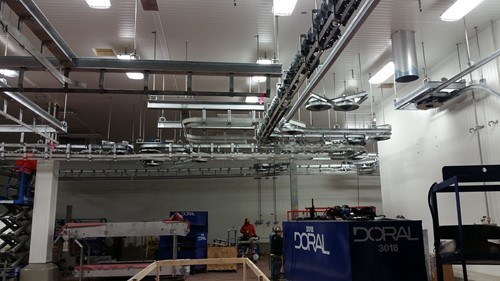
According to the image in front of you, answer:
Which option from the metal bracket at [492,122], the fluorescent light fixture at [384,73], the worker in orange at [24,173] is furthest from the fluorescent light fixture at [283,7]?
the worker in orange at [24,173]

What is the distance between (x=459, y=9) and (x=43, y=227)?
31.2 ft

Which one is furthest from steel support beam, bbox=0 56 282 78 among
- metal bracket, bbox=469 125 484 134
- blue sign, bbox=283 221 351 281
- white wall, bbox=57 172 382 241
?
white wall, bbox=57 172 382 241

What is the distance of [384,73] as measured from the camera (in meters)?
7.21

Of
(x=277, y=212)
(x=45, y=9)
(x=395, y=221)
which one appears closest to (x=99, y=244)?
(x=277, y=212)

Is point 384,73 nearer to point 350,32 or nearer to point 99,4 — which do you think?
point 350,32

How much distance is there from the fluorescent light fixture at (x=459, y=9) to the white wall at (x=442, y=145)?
614 mm

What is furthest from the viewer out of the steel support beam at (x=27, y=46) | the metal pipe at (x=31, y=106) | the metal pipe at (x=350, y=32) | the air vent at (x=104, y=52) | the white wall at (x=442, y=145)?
the air vent at (x=104, y=52)

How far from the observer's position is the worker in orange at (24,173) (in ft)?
30.1

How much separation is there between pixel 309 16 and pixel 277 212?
10.3 metres

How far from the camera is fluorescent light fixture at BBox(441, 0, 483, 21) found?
16.3ft

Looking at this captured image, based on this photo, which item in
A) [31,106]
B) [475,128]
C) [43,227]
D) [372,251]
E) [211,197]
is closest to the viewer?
[372,251]

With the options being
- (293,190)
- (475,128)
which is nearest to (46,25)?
(475,128)

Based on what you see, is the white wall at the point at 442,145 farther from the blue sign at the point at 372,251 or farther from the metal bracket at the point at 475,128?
the blue sign at the point at 372,251

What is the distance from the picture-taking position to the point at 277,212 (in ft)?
48.4
